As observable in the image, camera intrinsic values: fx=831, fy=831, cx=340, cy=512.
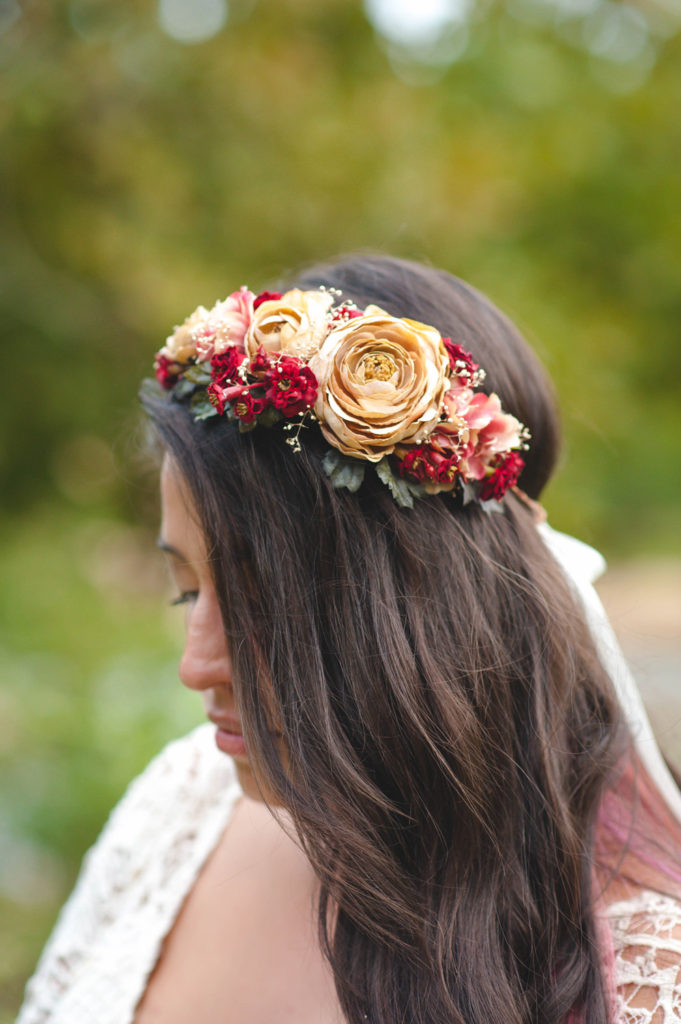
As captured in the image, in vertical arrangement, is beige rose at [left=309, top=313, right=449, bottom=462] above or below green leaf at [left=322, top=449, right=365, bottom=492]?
above

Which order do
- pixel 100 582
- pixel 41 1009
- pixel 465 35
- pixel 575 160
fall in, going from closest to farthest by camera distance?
1. pixel 41 1009
2. pixel 100 582
3. pixel 465 35
4. pixel 575 160

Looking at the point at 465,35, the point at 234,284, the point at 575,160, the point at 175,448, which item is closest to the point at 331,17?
the point at 234,284

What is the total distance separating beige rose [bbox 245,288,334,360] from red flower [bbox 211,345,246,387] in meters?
0.02

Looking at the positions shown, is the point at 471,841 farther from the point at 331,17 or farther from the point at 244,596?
the point at 331,17

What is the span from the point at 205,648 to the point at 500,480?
0.50 metres

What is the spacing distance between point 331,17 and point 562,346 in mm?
A: 2169

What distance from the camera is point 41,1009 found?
63.6 inches

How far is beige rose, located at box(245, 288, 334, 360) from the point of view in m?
1.17

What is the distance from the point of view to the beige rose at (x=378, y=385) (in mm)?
1113

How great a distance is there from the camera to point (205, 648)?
1250 millimetres

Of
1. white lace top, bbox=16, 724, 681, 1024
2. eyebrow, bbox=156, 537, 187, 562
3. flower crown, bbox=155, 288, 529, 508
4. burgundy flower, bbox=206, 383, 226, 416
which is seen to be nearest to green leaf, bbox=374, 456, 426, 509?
flower crown, bbox=155, 288, 529, 508

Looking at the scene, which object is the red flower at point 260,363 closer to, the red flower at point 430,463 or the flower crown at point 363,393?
the flower crown at point 363,393

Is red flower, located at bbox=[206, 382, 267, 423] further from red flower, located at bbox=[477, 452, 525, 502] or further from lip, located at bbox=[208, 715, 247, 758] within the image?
lip, located at bbox=[208, 715, 247, 758]

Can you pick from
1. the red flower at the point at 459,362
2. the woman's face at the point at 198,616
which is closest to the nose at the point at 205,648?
the woman's face at the point at 198,616
